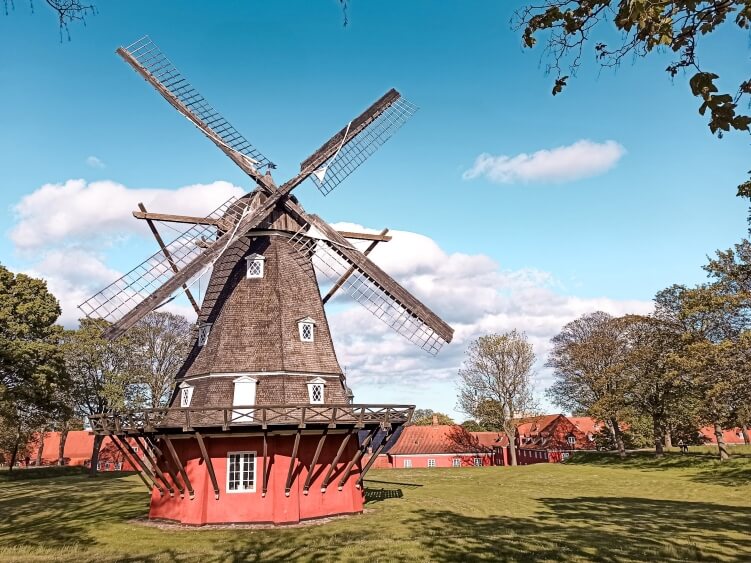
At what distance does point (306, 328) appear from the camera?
20.4 m

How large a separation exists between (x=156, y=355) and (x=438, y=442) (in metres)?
30.6

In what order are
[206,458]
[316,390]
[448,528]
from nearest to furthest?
[206,458]
[448,528]
[316,390]

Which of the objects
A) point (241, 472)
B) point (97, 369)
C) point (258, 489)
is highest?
point (97, 369)

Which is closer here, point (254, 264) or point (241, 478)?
point (241, 478)

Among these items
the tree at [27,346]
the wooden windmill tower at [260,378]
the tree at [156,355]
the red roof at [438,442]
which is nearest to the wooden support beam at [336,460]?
the wooden windmill tower at [260,378]

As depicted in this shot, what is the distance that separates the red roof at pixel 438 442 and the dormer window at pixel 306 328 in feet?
131

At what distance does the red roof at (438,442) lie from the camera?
5681 cm

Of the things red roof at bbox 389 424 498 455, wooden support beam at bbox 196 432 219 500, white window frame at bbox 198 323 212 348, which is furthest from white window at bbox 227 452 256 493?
red roof at bbox 389 424 498 455

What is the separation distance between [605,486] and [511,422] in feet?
54.3

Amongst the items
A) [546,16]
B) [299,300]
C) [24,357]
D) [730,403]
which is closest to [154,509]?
[299,300]

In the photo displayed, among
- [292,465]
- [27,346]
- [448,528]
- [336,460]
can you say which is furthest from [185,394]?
[27,346]

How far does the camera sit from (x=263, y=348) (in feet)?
63.4

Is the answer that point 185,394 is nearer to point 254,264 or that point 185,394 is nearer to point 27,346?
point 254,264

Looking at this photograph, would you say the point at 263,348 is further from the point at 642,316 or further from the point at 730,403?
the point at 642,316
